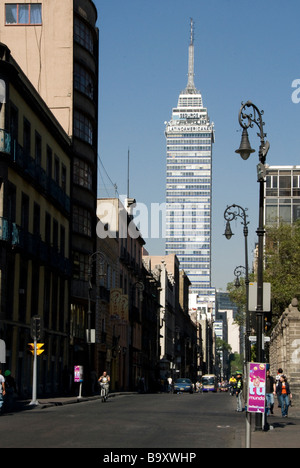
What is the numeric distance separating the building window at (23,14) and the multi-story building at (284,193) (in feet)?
235

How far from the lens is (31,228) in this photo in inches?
1859

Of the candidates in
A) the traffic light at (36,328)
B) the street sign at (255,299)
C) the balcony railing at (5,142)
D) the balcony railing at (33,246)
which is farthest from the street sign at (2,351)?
the street sign at (255,299)

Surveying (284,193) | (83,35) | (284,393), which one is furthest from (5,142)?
(284,193)

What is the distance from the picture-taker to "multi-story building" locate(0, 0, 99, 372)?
196 ft

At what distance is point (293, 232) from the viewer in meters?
78.8

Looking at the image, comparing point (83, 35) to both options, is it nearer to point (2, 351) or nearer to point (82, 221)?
point (82, 221)

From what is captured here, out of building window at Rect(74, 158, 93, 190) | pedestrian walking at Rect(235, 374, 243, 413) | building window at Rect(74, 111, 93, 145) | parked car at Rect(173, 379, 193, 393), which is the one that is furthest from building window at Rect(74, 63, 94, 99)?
parked car at Rect(173, 379, 193, 393)

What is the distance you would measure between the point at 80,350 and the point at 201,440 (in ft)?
A: 138

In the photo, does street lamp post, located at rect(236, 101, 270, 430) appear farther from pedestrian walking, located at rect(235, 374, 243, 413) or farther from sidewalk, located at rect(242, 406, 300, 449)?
pedestrian walking, located at rect(235, 374, 243, 413)

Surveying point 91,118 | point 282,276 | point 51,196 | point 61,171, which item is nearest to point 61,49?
point 91,118

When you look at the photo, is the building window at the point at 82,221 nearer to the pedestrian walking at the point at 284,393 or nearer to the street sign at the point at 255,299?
the pedestrian walking at the point at 284,393

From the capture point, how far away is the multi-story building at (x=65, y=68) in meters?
59.8

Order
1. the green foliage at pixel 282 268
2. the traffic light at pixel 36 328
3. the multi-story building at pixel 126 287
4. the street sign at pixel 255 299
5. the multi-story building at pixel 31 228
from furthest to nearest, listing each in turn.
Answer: the multi-story building at pixel 126 287 → the green foliage at pixel 282 268 → the multi-story building at pixel 31 228 → the traffic light at pixel 36 328 → the street sign at pixel 255 299

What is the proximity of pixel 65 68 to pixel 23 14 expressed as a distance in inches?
193
